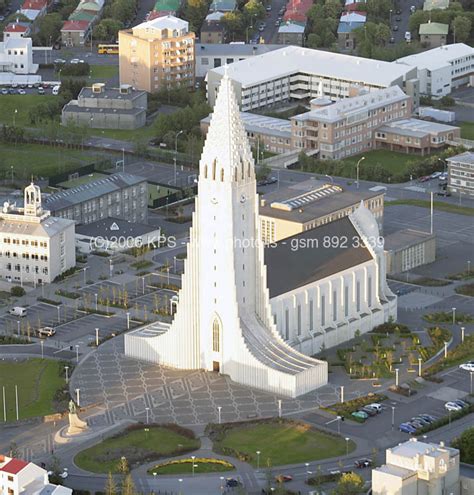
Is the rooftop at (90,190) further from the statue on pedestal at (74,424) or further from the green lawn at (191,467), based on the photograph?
the green lawn at (191,467)

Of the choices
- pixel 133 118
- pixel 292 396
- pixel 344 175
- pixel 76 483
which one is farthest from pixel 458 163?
pixel 76 483

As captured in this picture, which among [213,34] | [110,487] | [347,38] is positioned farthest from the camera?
[213,34]

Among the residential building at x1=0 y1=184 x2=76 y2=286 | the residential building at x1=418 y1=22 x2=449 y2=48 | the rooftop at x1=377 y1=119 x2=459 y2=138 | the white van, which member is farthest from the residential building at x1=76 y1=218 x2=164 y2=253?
the residential building at x1=418 y1=22 x2=449 y2=48

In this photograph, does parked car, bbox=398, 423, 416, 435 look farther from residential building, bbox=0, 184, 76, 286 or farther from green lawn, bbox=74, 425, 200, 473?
residential building, bbox=0, 184, 76, 286

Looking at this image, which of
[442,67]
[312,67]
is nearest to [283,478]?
[312,67]

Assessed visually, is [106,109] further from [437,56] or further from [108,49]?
[437,56]

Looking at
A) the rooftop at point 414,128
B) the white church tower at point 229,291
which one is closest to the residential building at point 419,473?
the white church tower at point 229,291
